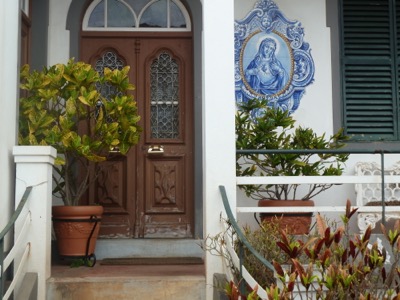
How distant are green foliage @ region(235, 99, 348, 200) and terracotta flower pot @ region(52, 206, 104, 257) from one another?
5.51ft

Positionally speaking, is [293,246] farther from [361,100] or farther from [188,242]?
Result: [361,100]

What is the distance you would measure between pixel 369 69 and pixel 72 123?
3.61 m

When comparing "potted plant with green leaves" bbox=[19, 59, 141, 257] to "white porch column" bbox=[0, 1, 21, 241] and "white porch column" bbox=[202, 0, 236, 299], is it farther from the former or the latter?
"white porch column" bbox=[202, 0, 236, 299]

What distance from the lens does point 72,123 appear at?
25.2ft

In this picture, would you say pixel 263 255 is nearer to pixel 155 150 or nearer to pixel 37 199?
pixel 37 199

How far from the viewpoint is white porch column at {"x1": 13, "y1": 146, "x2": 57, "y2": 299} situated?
6.60 m

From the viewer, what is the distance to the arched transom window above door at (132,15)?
9.09 m

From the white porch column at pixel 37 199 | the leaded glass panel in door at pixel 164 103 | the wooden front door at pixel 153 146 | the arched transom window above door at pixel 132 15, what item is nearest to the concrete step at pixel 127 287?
the white porch column at pixel 37 199

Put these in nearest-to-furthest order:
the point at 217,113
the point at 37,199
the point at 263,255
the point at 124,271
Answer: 1. the point at 263,255
2. the point at 37,199
3. the point at 217,113
4. the point at 124,271

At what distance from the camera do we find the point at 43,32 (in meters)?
8.67

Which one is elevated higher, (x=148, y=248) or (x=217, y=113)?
(x=217, y=113)

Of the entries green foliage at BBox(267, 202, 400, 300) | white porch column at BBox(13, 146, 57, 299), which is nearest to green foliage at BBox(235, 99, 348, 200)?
white porch column at BBox(13, 146, 57, 299)

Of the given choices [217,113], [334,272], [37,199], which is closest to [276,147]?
[217,113]

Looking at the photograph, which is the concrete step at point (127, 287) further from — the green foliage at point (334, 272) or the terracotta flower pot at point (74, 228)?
the green foliage at point (334, 272)
